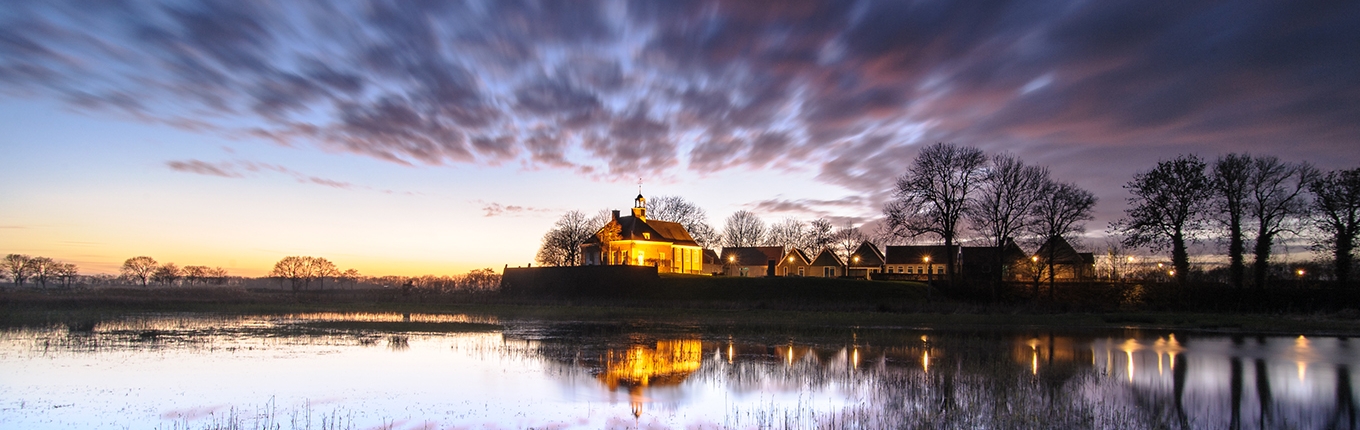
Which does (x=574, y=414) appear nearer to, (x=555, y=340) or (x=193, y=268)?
(x=555, y=340)

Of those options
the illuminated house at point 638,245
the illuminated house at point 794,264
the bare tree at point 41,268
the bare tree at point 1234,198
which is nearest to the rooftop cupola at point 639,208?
the illuminated house at point 638,245

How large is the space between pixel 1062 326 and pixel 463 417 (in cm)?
3308

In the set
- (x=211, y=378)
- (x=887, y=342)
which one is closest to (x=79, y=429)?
(x=211, y=378)

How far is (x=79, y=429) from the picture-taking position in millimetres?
11227

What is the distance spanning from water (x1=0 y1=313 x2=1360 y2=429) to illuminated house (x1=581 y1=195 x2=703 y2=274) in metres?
44.1

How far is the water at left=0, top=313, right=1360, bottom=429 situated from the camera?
12570mm

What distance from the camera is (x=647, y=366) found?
19250mm

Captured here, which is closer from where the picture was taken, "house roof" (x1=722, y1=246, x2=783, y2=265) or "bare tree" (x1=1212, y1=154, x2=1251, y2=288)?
"bare tree" (x1=1212, y1=154, x2=1251, y2=288)

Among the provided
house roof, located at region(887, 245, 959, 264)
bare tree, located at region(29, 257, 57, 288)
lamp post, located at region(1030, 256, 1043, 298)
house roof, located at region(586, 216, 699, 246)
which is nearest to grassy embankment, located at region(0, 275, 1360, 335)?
lamp post, located at region(1030, 256, 1043, 298)

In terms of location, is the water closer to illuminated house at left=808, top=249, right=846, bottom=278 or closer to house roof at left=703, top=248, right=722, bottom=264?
illuminated house at left=808, top=249, right=846, bottom=278

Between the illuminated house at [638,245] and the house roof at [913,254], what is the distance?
26294 millimetres

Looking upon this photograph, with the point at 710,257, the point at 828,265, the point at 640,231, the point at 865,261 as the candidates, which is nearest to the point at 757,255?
the point at 710,257

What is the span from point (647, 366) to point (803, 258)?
3075 inches

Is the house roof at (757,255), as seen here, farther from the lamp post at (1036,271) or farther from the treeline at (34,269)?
the treeline at (34,269)
